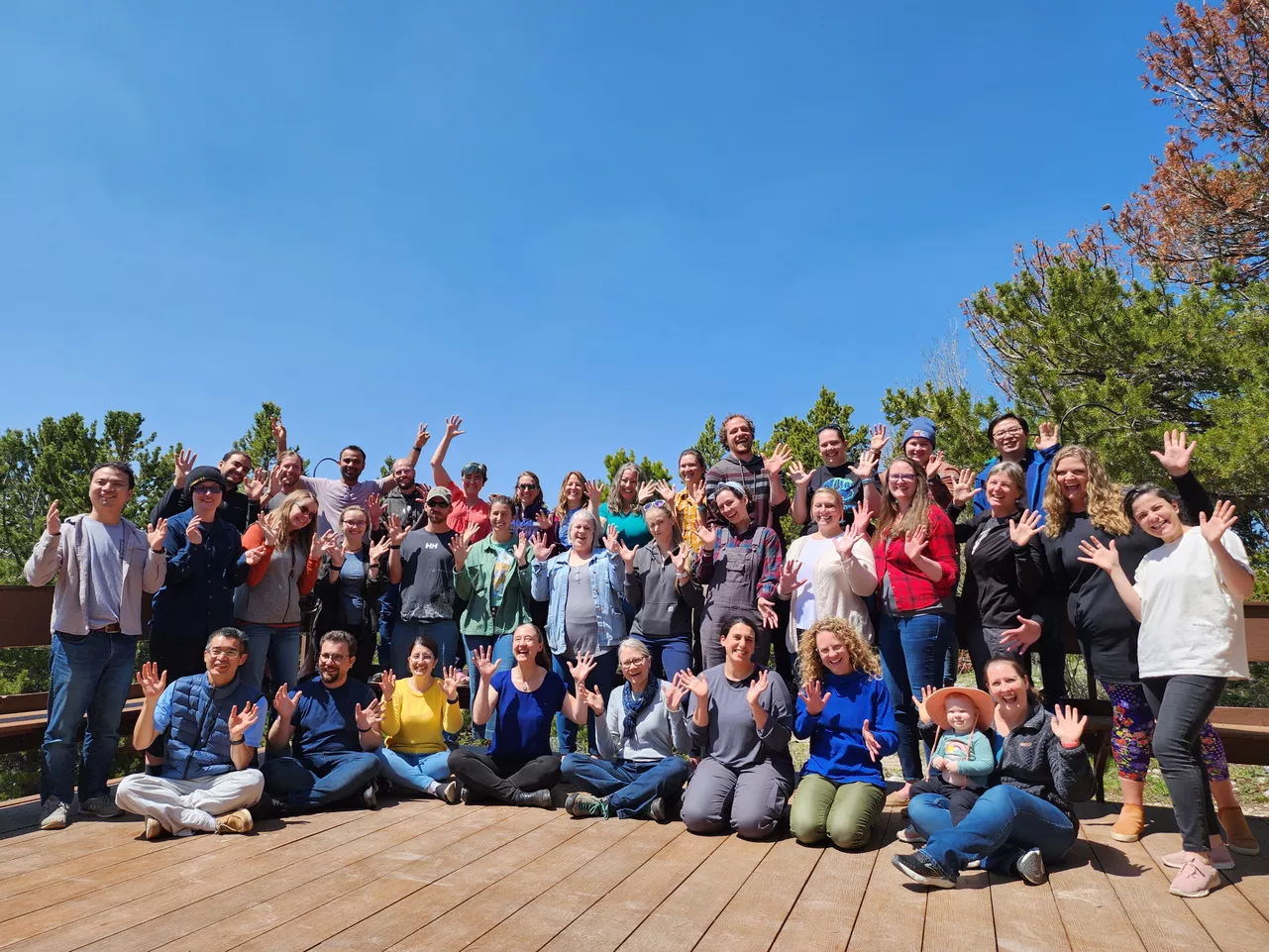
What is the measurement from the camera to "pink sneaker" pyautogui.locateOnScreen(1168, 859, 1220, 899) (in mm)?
3500

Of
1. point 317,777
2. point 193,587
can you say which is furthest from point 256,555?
point 317,777

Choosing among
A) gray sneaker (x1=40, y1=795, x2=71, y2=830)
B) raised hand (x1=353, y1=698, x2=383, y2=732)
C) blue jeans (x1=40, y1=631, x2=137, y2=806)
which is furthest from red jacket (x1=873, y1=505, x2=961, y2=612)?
gray sneaker (x1=40, y1=795, x2=71, y2=830)

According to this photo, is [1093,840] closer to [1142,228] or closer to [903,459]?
[903,459]

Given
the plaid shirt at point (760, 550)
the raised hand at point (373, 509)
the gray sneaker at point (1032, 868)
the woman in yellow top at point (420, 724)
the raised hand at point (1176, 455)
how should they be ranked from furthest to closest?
1. the raised hand at point (373, 509)
2. the woman in yellow top at point (420, 724)
3. the plaid shirt at point (760, 550)
4. the raised hand at point (1176, 455)
5. the gray sneaker at point (1032, 868)

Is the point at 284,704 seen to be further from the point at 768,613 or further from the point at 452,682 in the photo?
the point at 768,613

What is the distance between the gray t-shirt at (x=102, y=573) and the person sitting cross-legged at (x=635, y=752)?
2.70 m

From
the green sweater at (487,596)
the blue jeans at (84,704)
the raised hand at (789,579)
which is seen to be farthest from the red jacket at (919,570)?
the blue jeans at (84,704)

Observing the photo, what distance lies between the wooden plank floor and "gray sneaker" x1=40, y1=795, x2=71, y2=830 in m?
0.06

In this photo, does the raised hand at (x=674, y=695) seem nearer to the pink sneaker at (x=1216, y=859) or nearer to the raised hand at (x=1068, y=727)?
the raised hand at (x=1068, y=727)

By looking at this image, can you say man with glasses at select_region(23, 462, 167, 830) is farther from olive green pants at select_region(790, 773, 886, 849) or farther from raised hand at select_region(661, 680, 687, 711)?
olive green pants at select_region(790, 773, 886, 849)

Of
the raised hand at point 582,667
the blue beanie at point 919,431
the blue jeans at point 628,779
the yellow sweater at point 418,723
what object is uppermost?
the blue beanie at point 919,431

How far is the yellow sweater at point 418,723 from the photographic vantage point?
5.45 meters

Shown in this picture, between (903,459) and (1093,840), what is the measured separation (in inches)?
89.3

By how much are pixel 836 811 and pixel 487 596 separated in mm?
2761
